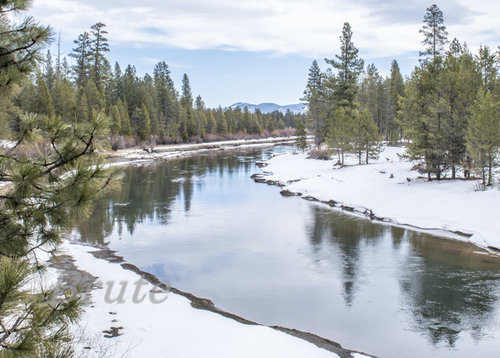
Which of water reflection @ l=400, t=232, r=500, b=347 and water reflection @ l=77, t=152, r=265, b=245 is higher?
water reflection @ l=77, t=152, r=265, b=245

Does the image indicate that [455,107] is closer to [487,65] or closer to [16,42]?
[487,65]

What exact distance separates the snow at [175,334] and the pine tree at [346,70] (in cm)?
3556

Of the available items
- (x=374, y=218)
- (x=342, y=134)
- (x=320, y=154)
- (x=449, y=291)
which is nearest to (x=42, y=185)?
(x=449, y=291)

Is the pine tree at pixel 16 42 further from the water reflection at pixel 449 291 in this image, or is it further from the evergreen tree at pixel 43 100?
the evergreen tree at pixel 43 100

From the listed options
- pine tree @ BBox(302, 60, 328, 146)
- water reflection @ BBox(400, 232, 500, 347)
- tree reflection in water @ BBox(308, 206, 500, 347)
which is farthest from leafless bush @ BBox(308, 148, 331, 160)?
water reflection @ BBox(400, 232, 500, 347)

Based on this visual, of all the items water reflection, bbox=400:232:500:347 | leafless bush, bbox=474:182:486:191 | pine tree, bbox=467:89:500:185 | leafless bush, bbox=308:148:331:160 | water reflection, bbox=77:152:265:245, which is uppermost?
pine tree, bbox=467:89:500:185

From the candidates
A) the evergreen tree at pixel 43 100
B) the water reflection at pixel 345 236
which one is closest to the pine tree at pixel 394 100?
the water reflection at pixel 345 236

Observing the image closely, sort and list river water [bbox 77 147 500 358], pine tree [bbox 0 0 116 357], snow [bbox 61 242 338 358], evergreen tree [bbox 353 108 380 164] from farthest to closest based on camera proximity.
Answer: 1. evergreen tree [bbox 353 108 380 164]
2. river water [bbox 77 147 500 358]
3. snow [bbox 61 242 338 358]
4. pine tree [bbox 0 0 116 357]

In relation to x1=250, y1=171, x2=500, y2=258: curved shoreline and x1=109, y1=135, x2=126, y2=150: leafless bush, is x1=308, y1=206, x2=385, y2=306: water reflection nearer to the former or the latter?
x1=250, y1=171, x2=500, y2=258: curved shoreline

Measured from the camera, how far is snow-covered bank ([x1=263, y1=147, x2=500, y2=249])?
58.4 feet

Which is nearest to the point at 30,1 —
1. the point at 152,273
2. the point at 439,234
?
the point at 152,273

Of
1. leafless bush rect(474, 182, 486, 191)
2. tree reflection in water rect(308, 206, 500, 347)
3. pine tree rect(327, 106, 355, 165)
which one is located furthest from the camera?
pine tree rect(327, 106, 355, 165)

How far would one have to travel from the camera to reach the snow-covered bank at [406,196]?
58.4 ft

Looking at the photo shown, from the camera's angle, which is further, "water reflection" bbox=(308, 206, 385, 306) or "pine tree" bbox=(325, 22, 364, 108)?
"pine tree" bbox=(325, 22, 364, 108)
